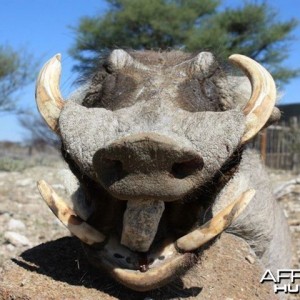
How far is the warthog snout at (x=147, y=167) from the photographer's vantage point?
1697 millimetres

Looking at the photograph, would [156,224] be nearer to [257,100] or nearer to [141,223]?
[141,223]

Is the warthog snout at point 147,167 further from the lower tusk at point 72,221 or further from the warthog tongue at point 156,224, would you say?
the lower tusk at point 72,221

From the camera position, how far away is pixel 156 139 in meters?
1.70

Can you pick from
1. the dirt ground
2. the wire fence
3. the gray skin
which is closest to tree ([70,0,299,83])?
the wire fence

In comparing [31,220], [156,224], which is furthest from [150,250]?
[31,220]

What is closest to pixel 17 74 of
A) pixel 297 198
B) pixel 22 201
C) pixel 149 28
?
pixel 149 28

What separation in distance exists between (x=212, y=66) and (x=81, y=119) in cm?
71

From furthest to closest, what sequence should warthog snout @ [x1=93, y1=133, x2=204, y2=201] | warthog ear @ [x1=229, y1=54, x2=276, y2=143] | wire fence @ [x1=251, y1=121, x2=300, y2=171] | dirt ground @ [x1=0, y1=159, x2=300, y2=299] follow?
wire fence @ [x1=251, y1=121, x2=300, y2=171], dirt ground @ [x1=0, y1=159, x2=300, y2=299], warthog ear @ [x1=229, y1=54, x2=276, y2=143], warthog snout @ [x1=93, y1=133, x2=204, y2=201]

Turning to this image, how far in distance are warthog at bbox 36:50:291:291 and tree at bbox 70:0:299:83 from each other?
14182 millimetres

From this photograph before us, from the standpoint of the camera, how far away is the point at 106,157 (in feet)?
5.83

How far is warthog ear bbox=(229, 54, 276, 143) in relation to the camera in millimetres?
2039

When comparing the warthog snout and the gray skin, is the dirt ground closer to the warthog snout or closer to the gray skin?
the gray skin

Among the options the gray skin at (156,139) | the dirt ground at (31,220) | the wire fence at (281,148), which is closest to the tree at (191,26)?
the wire fence at (281,148)

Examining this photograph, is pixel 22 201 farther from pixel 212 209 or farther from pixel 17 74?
pixel 17 74
